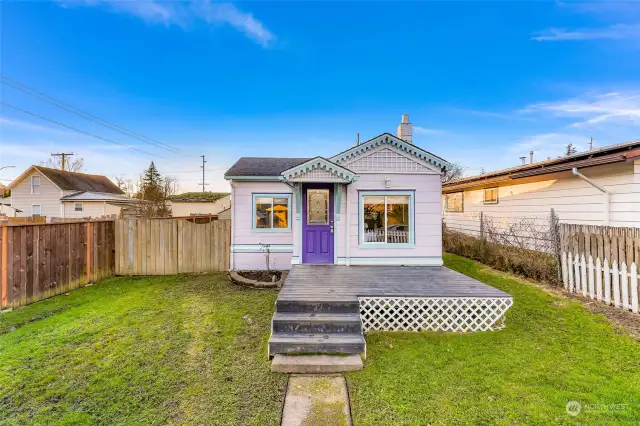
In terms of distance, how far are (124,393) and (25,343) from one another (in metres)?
2.70

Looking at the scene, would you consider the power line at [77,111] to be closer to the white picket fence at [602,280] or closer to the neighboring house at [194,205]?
the neighboring house at [194,205]

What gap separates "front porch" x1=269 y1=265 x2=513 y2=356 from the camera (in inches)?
159

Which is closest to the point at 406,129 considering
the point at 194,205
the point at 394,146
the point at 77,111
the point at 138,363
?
the point at 394,146

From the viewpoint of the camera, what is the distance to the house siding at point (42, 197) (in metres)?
23.8

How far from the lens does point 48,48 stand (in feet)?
36.3

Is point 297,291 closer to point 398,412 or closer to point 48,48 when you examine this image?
point 398,412

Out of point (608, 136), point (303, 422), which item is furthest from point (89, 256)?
point (608, 136)

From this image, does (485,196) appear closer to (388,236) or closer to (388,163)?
(388,163)

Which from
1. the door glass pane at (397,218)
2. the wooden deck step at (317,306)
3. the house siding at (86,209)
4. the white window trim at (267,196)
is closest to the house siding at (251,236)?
the white window trim at (267,196)

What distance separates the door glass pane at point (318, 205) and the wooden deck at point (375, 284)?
145 cm

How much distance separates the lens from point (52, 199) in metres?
23.8

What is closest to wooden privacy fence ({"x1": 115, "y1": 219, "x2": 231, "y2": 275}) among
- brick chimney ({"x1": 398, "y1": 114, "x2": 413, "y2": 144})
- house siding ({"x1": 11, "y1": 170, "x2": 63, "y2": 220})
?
brick chimney ({"x1": 398, "y1": 114, "x2": 413, "y2": 144})

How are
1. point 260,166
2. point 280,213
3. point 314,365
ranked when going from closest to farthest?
point 314,365, point 280,213, point 260,166

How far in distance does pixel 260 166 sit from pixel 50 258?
6.25 metres
